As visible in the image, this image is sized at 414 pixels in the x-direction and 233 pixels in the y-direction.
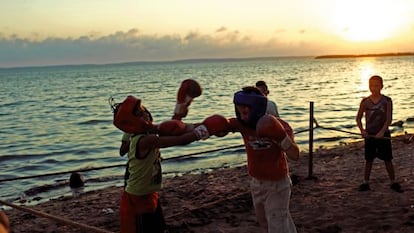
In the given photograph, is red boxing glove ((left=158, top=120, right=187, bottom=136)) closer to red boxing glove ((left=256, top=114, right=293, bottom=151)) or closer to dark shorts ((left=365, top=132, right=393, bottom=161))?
red boxing glove ((left=256, top=114, right=293, bottom=151))

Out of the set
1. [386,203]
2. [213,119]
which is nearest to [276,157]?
[213,119]

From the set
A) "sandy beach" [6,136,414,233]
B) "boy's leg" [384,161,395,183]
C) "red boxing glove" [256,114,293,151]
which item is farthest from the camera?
"boy's leg" [384,161,395,183]

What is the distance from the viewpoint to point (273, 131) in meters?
4.41

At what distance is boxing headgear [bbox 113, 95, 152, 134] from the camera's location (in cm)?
454

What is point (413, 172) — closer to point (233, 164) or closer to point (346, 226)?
point (346, 226)

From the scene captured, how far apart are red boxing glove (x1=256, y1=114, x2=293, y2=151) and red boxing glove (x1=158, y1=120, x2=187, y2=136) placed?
2.05 feet

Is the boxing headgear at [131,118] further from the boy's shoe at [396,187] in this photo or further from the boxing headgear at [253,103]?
the boy's shoe at [396,187]

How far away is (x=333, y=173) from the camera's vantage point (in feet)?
37.5

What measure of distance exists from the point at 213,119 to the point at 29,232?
5.25 meters

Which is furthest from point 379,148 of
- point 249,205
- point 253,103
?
point 253,103

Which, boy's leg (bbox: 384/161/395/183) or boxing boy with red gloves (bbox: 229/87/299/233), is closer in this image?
boxing boy with red gloves (bbox: 229/87/299/233)

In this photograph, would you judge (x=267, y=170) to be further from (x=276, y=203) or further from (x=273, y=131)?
(x=273, y=131)

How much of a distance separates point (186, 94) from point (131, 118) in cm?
60

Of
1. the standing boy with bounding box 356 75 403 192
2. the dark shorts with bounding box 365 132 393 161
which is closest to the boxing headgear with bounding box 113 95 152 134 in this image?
the standing boy with bounding box 356 75 403 192
